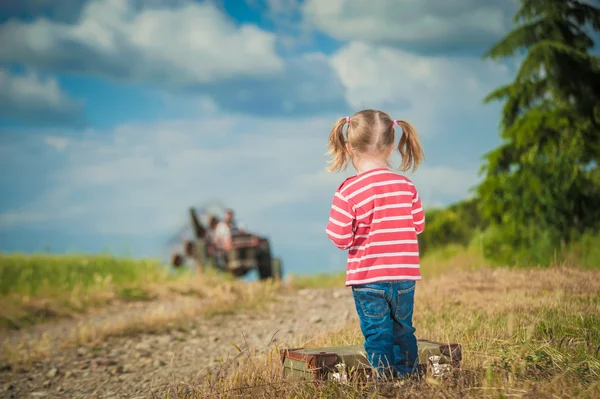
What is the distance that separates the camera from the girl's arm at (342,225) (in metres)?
3.42

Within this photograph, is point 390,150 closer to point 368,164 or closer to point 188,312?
point 368,164

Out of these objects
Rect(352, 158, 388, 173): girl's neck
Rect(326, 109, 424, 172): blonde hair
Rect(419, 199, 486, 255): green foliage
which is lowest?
Rect(352, 158, 388, 173): girl's neck

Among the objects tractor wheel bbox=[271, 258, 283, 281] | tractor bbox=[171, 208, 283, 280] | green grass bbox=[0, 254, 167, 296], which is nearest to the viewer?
green grass bbox=[0, 254, 167, 296]

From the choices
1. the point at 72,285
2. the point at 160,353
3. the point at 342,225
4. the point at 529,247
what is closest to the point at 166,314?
the point at 160,353

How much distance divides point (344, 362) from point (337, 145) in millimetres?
1285

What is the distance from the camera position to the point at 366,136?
3.59 m

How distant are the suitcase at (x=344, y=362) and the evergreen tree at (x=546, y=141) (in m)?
6.25

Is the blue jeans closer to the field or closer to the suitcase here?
the suitcase

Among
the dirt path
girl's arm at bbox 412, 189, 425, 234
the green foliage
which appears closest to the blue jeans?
girl's arm at bbox 412, 189, 425, 234

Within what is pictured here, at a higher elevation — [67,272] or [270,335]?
[67,272]

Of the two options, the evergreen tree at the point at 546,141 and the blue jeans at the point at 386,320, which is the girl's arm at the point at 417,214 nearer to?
the blue jeans at the point at 386,320

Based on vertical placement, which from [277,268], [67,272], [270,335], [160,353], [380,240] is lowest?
[160,353]

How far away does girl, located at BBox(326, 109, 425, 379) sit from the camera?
3361mm

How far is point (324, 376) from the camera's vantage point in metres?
3.34
